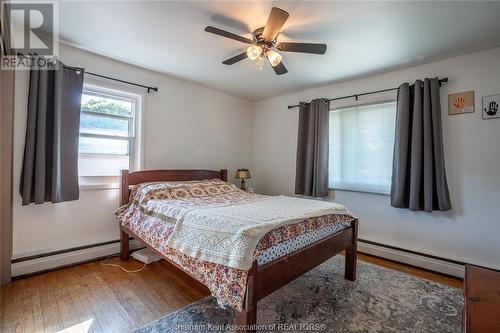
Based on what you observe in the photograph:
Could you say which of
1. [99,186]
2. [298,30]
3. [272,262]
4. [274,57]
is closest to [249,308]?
[272,262]

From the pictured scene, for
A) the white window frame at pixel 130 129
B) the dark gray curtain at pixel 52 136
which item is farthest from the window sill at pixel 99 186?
the dark gray curtain at pixel 52 136

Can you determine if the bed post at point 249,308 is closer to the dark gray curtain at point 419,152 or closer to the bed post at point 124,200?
the bed post at point 124,200

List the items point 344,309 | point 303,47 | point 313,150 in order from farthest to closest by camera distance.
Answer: point 313,150
point 303,47
point 344,309

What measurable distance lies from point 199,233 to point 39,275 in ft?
6.61

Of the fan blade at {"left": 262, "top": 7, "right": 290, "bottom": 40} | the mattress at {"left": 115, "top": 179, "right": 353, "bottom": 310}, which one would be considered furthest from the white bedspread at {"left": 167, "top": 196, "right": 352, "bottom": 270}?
the fan blade at {"left": 262, "top": 7, "right": 290, "bottom": 40}

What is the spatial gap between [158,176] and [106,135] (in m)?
0.81

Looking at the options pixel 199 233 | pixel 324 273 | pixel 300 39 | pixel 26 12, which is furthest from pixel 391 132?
pixel 26 12

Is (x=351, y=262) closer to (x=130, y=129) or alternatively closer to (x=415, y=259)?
(x=415, y=259)

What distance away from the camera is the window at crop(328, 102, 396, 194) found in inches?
125

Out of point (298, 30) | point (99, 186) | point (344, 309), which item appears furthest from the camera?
point (99, 186)

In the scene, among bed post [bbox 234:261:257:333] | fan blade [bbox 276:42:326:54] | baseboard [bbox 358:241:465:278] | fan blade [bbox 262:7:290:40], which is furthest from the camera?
baseboard [bbox 358:241:465:278]

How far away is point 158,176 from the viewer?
325 cm

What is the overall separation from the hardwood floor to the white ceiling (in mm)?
2454

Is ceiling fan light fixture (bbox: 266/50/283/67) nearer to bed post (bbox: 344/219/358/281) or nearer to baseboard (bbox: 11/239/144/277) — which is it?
bed post (bbox: 344/219/358/281)
